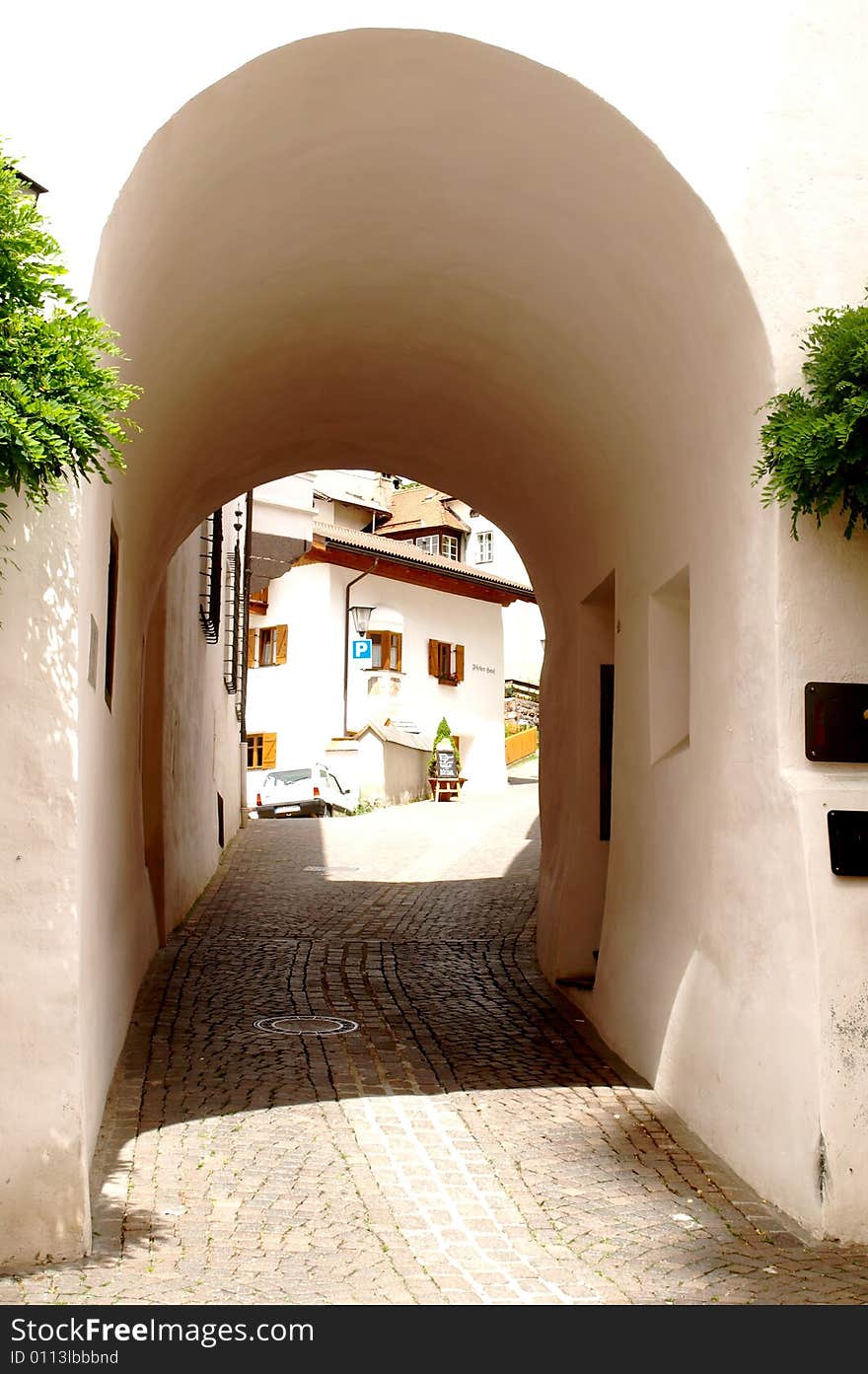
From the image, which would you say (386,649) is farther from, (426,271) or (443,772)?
(426,271)

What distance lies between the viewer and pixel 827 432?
15.0 feet

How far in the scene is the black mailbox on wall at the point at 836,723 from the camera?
5.06 metres

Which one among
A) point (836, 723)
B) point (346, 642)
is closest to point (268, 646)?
point (346, 642)

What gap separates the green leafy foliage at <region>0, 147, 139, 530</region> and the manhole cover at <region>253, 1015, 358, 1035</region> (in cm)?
452

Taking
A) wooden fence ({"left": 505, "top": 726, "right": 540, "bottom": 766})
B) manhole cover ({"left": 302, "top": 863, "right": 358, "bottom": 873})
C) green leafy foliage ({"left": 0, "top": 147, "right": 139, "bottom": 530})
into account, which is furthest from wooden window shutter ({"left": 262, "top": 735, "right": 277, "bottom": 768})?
green leafy foliage ({"left": 0, "top": 147, "right": 139, "bottom": 530})

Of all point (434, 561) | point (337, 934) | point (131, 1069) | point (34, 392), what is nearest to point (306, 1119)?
point (131, 1069)

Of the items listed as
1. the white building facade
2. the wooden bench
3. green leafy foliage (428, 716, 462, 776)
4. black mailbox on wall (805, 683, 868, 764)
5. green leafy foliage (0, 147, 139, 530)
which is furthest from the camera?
the white building facade

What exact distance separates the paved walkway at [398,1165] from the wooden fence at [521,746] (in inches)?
1324

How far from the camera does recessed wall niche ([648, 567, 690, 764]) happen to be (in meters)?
7.07

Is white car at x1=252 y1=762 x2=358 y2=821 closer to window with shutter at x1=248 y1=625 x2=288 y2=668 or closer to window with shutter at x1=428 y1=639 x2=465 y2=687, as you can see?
window with shutter at x1=248 y1=625 x2=288 y2=668

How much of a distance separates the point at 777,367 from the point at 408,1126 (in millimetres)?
3570

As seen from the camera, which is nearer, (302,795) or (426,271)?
(426,271)

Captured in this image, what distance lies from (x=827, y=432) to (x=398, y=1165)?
327 cm

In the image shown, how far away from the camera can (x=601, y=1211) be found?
15.9ft
